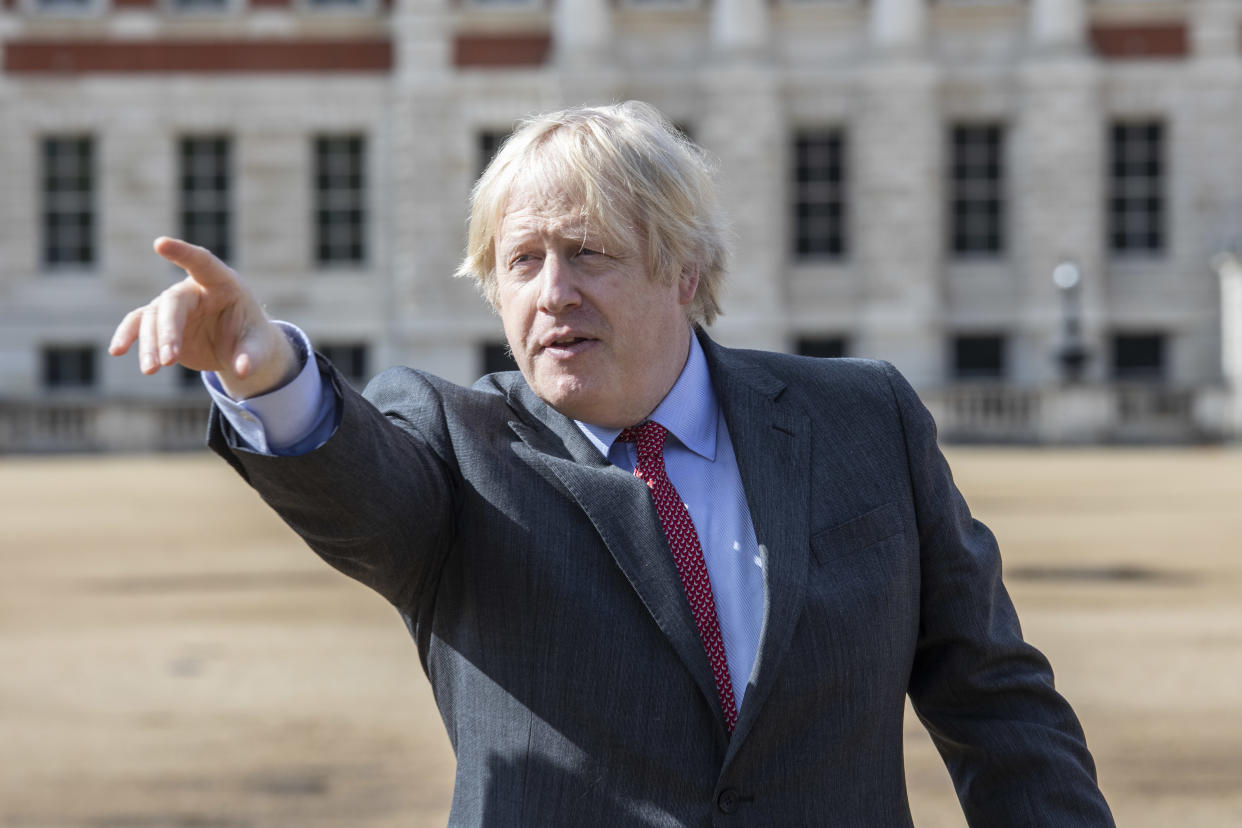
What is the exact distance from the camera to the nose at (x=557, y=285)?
236 centimetres

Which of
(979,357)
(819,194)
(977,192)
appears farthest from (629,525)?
(977,192)

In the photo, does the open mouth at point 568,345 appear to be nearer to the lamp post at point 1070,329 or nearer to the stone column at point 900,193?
the lamp post at point 1070,329

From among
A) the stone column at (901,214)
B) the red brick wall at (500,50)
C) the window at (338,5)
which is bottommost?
the stone column at (901,214)

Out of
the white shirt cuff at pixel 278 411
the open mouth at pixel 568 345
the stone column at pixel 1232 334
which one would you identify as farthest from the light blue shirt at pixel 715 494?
the stone column at pixel 1232 334

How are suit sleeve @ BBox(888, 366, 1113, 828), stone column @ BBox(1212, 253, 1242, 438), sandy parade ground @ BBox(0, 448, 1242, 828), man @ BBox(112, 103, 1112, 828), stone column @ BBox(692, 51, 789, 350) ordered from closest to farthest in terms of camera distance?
man @ BBox(112, 103, 1112, 828) → suit sleeve @ BBox(888, 366, 1113, 828) → sandy parade ground @ BBox(0, 448, 1242, 828) → stone column @ BBox(1212, 253, 1242, 438) → stone column @ BBox(692, 51, 789, 350)

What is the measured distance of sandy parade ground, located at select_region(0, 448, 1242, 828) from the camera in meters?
5.66

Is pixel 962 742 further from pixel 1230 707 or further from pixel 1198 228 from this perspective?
pixel 1198 228

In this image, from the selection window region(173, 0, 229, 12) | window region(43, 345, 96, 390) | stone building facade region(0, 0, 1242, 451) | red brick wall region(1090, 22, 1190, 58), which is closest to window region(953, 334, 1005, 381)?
stone building facade region(0, 0, 1242, 451)

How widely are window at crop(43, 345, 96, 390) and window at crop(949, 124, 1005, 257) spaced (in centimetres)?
1625

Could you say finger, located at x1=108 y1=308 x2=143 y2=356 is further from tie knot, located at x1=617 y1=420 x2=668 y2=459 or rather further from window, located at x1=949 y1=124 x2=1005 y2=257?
window, located at x1=949 y1=124 x2=1005 y2=257

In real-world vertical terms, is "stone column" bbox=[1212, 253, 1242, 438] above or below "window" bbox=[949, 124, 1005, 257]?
below

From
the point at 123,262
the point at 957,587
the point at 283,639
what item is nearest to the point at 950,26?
the point at 123,262

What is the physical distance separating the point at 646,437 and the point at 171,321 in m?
0.77

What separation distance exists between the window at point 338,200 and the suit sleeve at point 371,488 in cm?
2956
